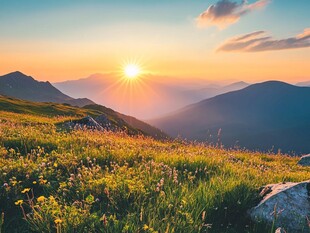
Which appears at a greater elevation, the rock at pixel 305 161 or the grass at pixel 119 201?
the grass at pixel 119 201

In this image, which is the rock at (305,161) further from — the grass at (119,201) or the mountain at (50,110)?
the mountain at (50,110)

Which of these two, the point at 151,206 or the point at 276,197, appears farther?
the point at 276,197

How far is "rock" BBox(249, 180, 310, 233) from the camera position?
5.16 meters

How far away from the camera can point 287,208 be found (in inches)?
214

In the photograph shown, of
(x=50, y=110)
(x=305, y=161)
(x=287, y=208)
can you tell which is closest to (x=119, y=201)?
(x=287, y=208)

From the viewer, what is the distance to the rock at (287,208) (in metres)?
5.16

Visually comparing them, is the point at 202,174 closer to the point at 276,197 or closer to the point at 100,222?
the point at 276,197

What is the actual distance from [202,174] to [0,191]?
4.63 meters

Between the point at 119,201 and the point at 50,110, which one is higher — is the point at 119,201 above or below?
below

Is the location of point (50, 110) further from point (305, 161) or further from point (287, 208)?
point (287, 208)

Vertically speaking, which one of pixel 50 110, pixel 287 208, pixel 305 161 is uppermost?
pixel 50 110

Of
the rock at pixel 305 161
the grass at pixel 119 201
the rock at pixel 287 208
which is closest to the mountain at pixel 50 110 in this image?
the rock at pixel 305 161

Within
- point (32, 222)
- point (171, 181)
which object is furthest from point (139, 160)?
point (32, 222)

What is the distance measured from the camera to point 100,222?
4.64 metres
